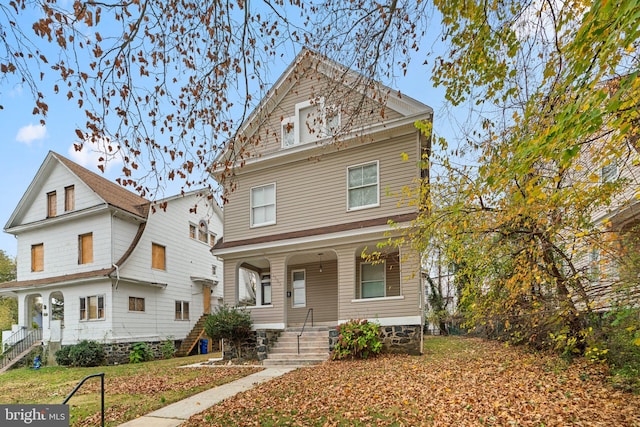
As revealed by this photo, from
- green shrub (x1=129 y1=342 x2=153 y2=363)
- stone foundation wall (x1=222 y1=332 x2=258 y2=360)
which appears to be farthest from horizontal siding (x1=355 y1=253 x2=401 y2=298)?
green shrub (x1=129 y1=342 x2=153 y2=363)

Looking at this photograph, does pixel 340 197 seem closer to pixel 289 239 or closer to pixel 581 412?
pixel 289 239

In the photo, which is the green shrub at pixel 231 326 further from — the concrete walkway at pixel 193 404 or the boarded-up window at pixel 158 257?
the boarded-up window at pixel 158 257

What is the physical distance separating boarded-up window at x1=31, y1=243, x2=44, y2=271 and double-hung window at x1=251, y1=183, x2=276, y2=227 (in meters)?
11.9

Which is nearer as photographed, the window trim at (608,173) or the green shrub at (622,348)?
the window trim at (608,173)

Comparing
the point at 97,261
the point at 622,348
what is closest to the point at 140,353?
the point at 97,261

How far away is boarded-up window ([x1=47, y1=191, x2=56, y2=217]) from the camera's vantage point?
18.7 meters

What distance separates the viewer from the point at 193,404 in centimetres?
719

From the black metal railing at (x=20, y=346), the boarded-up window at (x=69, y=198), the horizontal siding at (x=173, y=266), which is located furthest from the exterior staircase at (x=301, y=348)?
the black metal railing at (x=20, y=346)

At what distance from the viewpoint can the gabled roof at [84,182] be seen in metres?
17.9

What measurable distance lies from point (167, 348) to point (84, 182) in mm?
8557

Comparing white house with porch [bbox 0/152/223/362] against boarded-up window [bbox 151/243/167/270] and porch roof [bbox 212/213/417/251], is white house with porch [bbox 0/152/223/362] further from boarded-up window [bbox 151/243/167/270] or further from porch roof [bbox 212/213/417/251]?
porch roof [bbox 212/213/417/251]

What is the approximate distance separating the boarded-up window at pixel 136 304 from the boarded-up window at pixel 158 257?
5.50ft

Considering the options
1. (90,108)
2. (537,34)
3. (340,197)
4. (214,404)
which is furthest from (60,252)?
(537,34)

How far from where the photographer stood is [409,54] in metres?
6.50
